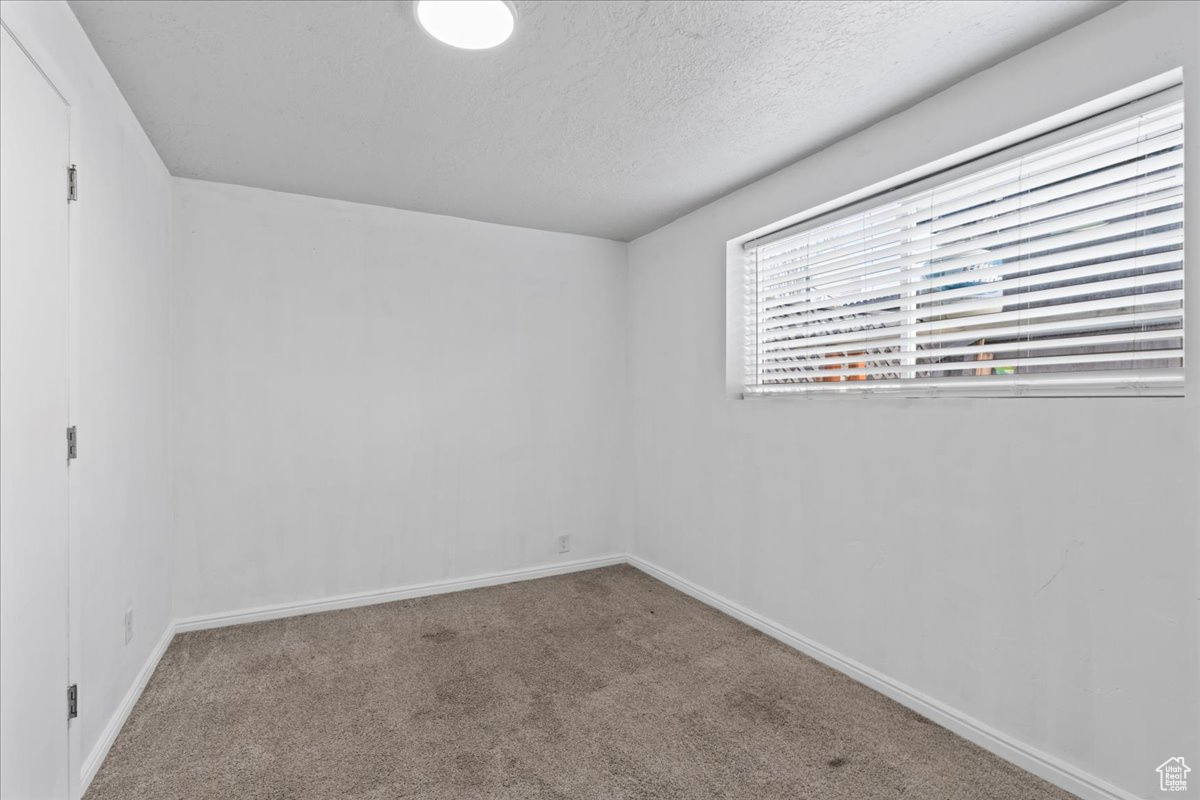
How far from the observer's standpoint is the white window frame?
5.79ft

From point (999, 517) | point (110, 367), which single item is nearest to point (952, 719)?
point (999, 517)

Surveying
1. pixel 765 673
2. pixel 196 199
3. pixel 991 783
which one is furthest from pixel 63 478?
pixel 991 783

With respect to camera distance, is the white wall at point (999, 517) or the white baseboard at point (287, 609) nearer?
the white wall at point (999, 517)

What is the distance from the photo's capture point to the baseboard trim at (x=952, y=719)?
1834 millimetres

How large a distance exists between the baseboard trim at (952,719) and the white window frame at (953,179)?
3.98 feet

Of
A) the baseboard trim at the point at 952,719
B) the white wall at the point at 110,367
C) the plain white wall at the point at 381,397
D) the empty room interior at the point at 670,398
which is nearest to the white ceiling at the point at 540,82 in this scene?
the empty room interior at the point at 670,398

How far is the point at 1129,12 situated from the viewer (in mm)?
1729

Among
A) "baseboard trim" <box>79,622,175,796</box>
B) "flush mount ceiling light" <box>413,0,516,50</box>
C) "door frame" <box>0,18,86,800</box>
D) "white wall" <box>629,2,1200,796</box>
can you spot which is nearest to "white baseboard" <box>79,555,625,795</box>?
"baseboard trim" <box>79,622,175,796</box>

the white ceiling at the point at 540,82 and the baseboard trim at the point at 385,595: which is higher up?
the white ceiling at the point at 540,82

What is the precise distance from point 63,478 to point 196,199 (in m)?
2.03

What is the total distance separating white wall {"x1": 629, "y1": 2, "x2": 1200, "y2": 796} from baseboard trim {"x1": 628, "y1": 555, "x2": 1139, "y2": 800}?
31 millimetres

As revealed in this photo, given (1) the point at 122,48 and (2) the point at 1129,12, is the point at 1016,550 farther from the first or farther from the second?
(1) the point at 122,48

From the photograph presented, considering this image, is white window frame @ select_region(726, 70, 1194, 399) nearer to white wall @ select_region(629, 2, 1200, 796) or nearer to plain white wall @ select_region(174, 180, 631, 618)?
white wall @ select_region(629, 2, 1200, 796)

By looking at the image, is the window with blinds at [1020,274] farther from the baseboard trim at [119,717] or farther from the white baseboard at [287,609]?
the baseboard trim at [119,717]
